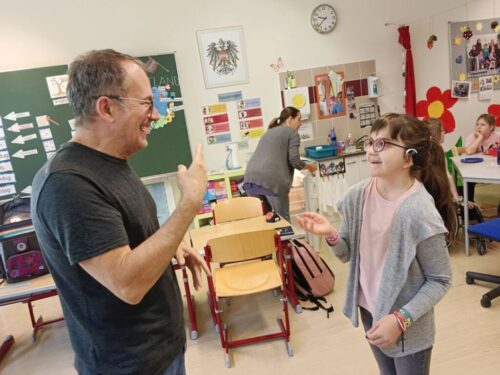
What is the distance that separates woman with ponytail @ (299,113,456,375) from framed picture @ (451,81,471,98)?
4.31 meters

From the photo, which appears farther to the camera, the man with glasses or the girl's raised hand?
the girl's raised hand

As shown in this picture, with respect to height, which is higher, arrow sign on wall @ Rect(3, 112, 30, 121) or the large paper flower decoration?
arrow sign on wall @ Rect(3, 112, 30, 121)

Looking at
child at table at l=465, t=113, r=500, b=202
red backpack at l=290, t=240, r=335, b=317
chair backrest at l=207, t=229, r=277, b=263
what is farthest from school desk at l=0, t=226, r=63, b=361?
child at table at l=465, t=113, r=500, b=202

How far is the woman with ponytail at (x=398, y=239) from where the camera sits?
1151 mm

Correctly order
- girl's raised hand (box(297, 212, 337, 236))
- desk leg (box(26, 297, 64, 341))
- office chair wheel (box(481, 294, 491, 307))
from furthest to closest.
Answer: desk leg (box(26, 297, 64, 341)), office chair wheel (box(481, 294, 491, 307)), girl's raised hand (box(297, 212, 337, 236))

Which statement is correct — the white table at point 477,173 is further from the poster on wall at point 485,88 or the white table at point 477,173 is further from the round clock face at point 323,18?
the round clock face at point 323,18

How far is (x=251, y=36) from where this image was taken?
A: 14.4 feet

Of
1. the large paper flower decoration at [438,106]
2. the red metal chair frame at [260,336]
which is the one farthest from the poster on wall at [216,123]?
the large paper flower decoration at [438,106]

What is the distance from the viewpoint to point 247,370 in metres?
2.29

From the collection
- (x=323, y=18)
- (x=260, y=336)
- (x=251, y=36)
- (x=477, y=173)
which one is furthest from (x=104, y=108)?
(x=323, y=18)

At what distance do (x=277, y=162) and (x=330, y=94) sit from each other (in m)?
1.78

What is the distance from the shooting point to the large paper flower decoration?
5008 mm

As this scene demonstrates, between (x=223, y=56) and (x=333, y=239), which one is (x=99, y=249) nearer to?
(x=333, y=239)

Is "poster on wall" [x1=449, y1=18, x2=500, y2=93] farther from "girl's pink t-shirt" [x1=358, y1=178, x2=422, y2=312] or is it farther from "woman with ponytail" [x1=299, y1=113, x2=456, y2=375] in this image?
"girl's pink t-shirt" [x1=358, y1=178, x2=422, y2=312]
